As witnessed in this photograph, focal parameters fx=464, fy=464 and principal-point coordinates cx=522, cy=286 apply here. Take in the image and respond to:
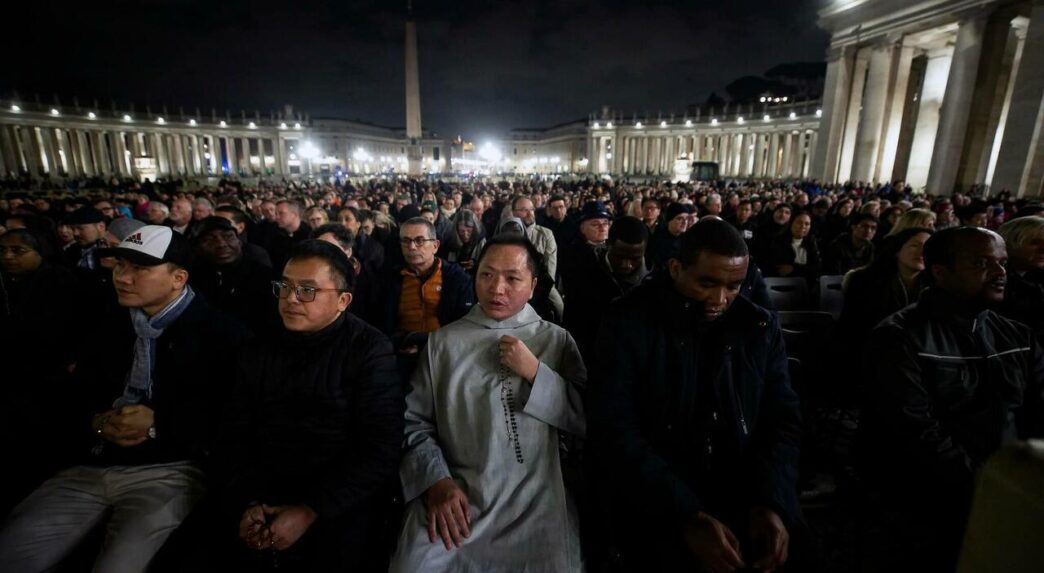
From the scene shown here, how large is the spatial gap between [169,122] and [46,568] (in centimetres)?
8447

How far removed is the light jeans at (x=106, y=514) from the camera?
7.28 ft

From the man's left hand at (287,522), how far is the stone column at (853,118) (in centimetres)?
3353

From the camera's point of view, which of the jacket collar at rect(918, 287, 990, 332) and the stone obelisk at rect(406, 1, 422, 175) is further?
the stone obelisk at rect(406, 1, 422, 175)

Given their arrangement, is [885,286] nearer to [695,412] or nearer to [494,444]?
[695,412]

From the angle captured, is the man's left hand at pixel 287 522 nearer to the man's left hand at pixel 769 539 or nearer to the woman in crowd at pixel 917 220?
the man's left hand at pixel 769 539

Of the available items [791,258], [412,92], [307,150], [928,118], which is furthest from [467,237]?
[307,150]

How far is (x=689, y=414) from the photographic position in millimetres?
2273

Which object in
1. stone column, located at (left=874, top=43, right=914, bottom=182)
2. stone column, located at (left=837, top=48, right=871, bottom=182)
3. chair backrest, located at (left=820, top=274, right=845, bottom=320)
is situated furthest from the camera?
stone column, located at (left=837, top=48, right=871, bottom=182)

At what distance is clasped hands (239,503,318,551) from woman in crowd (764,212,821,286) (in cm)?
650

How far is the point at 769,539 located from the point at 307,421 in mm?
2229

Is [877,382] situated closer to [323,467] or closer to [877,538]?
[877,538]

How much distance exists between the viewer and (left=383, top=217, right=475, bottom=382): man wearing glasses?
3996mm

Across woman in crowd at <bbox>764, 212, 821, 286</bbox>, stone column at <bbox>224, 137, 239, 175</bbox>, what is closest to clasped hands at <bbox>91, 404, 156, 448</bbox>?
woman in crowd at <bbox>764, 212, 821, 286</bbox>

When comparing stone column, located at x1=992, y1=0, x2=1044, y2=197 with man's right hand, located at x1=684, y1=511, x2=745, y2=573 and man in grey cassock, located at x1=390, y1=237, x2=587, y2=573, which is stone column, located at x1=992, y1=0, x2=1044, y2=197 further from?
man in grey cassock, located at x1=390, y1=237, x2=587, y2=573
